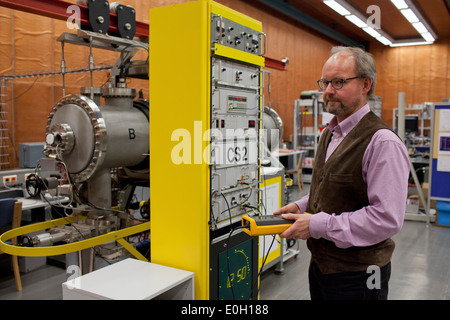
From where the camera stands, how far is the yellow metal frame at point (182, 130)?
2475 millimetres

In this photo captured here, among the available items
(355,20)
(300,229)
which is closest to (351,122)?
(300,229)

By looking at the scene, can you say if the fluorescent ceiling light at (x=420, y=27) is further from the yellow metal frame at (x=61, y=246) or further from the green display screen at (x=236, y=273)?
the yellow metal frame at (x=61, y=246)

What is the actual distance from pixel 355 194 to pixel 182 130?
126 centimetres

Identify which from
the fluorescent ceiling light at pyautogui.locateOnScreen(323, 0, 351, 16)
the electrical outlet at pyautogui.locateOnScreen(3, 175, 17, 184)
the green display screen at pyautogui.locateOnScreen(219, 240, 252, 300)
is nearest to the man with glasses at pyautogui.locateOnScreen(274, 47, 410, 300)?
the green display screen at pyautogui.locateOnScreen(219, 240, 252, 300)

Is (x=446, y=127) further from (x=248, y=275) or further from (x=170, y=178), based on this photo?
(x=170, y=178)

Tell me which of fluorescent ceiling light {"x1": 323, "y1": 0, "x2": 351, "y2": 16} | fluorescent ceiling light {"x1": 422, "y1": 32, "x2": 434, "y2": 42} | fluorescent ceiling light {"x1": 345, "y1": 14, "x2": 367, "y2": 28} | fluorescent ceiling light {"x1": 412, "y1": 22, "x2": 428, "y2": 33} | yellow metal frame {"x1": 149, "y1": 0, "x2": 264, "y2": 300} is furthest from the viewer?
fluorescent ceiling light {"x1": 422, "y1": 32, "x2": 434, "y2": 42}

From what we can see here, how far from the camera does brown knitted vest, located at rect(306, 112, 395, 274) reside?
1649 millimetres

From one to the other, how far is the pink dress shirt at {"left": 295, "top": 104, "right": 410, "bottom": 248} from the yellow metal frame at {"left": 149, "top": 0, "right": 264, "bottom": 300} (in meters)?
1.06

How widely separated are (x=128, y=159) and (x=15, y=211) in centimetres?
165

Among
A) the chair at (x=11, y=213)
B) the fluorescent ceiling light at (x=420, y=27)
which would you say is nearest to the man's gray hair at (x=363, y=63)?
the chair at (x=11, y=213)

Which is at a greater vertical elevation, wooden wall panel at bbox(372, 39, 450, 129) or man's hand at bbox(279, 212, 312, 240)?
wooden wall panel at bbox(372, 39, 450, 129)

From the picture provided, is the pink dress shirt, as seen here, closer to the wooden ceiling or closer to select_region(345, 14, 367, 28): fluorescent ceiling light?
the wooden ceiling

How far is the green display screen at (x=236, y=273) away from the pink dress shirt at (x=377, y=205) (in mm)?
1299

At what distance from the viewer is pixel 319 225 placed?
5.37ft
